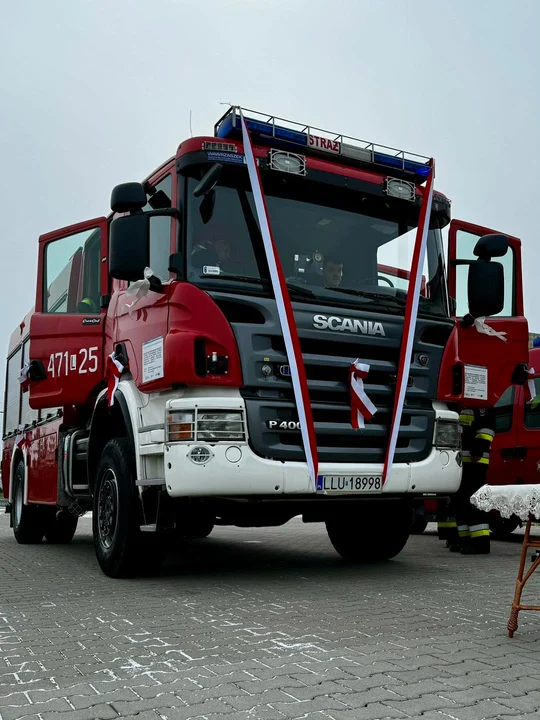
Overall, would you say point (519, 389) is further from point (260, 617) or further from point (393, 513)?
point (260, 617)

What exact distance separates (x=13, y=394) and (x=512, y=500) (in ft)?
30.3

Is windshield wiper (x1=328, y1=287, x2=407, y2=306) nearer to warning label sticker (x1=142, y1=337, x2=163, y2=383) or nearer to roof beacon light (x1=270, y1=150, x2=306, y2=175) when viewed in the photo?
roof beacon light (x1=270, y1=150, x2=306, y2=175)

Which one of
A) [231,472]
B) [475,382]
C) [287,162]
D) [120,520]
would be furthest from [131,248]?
[475,382]

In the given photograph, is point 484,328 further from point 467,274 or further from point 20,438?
point 20,438

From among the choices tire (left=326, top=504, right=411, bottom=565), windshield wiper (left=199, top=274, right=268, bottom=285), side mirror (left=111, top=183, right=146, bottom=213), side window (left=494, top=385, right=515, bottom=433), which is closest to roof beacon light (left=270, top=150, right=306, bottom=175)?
windshield wiper (left=199, top=274, right=268, bottom=285)

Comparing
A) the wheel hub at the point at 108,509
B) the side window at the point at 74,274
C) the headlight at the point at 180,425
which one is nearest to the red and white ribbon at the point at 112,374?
the wheel hub at the point at 108,509

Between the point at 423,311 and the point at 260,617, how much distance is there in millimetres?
2984

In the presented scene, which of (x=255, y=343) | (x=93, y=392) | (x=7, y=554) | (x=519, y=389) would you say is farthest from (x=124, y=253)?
(x=519, y=389)

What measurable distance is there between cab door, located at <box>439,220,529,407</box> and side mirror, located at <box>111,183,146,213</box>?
8.77 feet

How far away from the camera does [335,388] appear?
249 inches

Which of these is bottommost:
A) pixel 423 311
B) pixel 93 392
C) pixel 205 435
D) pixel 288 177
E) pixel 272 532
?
pixel 272 532

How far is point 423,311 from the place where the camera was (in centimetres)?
694

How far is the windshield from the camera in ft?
20.6

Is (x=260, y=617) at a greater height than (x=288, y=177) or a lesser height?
lesser
